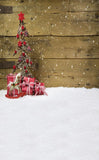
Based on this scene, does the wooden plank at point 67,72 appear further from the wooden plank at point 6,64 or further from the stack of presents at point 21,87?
the stack of presents at point 21,87

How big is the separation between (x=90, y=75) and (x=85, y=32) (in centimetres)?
42

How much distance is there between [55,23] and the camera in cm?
179

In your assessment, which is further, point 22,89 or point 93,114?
point 22,89

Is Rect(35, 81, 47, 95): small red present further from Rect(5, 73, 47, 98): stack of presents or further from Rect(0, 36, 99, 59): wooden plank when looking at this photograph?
Rect(0, 36, 99, 59): wooden plank

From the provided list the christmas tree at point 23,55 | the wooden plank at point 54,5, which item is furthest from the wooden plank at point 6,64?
the wooden plank at point 54,5

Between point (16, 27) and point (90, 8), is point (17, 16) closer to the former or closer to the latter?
point (16, 27)

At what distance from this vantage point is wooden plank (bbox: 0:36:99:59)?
181 centimetres

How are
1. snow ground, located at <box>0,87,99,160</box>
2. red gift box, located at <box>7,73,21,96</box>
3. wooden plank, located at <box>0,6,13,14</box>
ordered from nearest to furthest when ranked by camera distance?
snow ground, located at <box>0,87,99,160</box> < red gift box, located at <box>7,73,21,96</box> < wooden plank, located at <box>0,6,13,14</box>

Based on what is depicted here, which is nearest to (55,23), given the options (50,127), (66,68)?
(66,68)

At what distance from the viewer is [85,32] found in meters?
1.81

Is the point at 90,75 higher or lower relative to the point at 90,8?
lower

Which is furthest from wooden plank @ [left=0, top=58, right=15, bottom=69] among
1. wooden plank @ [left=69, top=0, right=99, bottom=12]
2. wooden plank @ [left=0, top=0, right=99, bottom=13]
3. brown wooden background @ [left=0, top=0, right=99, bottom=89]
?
wooden plank @ [left=69, top=0, right=99, bottom=12]

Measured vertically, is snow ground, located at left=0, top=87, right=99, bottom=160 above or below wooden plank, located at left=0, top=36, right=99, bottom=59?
below

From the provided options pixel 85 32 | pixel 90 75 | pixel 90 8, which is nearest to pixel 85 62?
pixel 90 75
